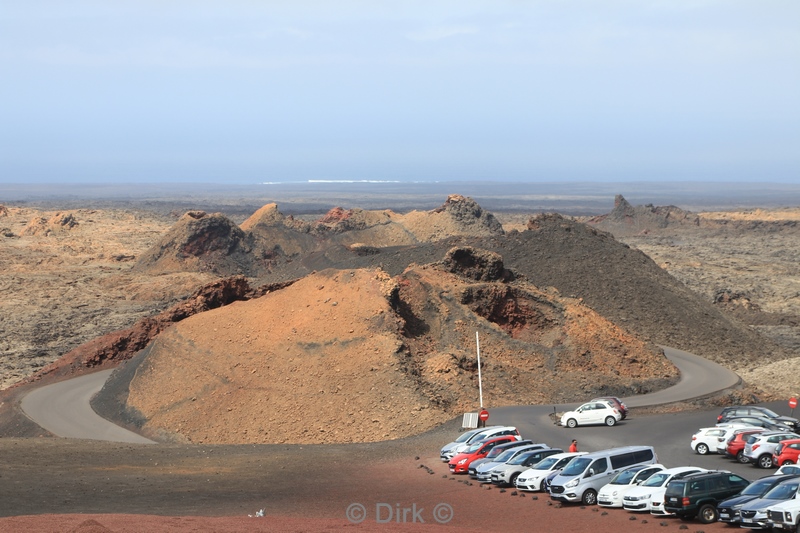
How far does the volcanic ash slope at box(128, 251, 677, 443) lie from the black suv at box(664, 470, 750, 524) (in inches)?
701

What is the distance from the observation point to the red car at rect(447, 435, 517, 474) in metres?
32.5

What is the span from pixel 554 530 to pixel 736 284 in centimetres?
8354

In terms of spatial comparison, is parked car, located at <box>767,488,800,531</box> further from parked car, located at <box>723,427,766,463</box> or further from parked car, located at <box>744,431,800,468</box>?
parked car, located at <box>723,427,766,463</box>

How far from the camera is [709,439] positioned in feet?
111

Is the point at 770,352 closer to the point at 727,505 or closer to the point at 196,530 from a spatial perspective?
the point at 727,505

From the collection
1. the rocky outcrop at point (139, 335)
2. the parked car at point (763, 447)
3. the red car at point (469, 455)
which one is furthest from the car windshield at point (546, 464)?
the rocky outcrop at point (139, 335)

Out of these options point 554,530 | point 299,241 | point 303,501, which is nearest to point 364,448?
point 303,501

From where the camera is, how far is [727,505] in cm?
2353

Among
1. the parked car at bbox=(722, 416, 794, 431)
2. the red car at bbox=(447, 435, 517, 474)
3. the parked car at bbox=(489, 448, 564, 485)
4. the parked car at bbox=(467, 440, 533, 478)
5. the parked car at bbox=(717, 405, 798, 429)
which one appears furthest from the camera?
the parked car at bbox=(717, 405, 798, 429)

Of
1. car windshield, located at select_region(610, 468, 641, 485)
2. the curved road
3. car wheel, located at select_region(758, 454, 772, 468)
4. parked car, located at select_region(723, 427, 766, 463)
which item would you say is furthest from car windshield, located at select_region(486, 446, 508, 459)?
car wheel, located at select_region(758, 454, 772, 468)

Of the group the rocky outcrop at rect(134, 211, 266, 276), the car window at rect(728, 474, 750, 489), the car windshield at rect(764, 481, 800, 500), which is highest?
the car windshield at rect(764, 481, 800, 500)

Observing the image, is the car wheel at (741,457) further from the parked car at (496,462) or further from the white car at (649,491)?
the white car at (649,491)

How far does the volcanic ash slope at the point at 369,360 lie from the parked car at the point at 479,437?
6.80 meters

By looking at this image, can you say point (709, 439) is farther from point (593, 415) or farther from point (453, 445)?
point (453, 445)
